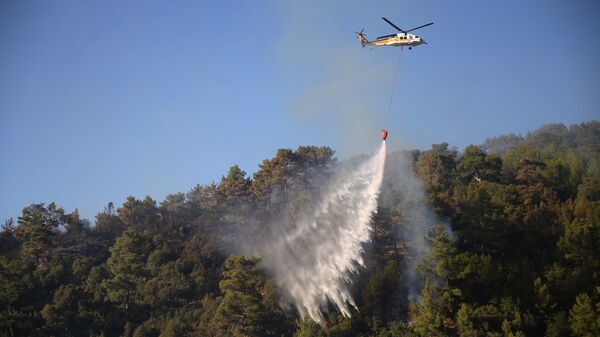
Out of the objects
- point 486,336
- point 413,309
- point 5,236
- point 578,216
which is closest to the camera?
point 486,336

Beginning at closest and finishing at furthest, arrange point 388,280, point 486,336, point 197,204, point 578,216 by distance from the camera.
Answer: point 486,336, point 388,280, point 578,216, point 197,204

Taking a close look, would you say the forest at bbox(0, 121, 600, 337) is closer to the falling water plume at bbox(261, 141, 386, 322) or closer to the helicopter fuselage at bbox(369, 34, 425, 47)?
the falling water plume at bbox(261, 141, 386, 322)

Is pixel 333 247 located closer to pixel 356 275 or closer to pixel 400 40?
pixel 356 275

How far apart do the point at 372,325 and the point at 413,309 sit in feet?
13.3

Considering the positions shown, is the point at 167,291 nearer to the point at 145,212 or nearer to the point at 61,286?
the point at 61,286

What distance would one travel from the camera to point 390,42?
51281 mm

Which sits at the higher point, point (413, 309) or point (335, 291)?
point (335, 291)

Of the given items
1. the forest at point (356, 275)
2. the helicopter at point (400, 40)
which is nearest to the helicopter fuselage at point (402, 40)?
the helicopter at point (400, 40)

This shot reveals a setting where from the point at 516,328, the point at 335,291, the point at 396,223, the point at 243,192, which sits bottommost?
the point at 516,328

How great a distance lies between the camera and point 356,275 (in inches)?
2191

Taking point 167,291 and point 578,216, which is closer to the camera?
point 578,216

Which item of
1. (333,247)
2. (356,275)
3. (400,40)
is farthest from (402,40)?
(356,275)

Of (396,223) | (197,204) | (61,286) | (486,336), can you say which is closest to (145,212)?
(197,204)

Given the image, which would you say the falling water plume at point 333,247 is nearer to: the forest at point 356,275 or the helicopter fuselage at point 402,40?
the forest at point 356,275
